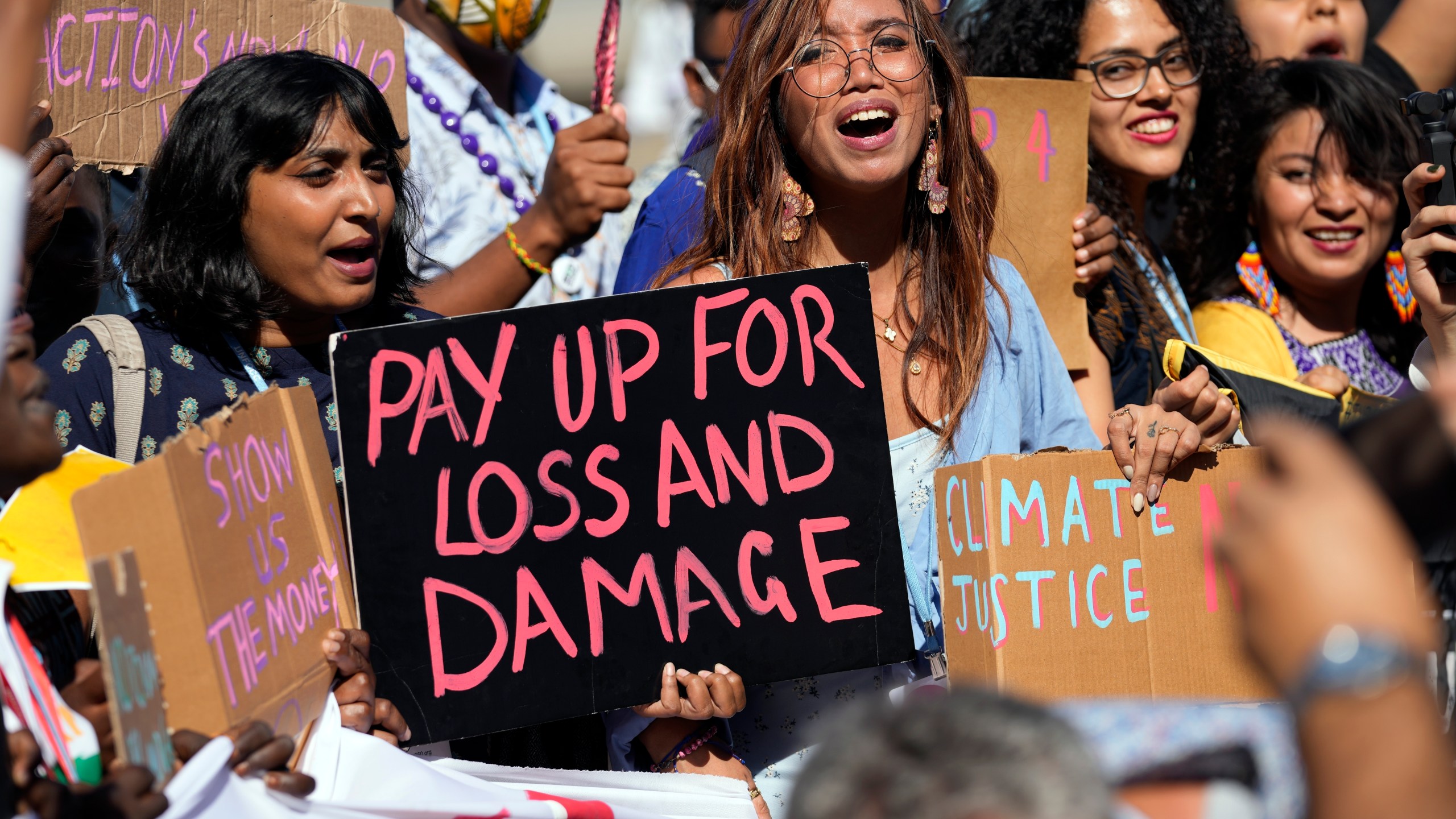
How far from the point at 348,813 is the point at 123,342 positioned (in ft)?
3.18

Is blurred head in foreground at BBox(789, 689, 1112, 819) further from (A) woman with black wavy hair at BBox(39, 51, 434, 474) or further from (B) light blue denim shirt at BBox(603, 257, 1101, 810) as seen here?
(A) woman with black wavy hair at BBox(39, 51, 434, 474)

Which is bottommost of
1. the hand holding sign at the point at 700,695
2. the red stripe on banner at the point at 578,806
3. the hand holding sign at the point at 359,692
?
the red stripe on banner at the point at 578,806

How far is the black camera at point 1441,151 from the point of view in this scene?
2656 millimetres

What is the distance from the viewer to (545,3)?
3668 mm

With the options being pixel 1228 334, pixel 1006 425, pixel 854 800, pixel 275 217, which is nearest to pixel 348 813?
pixel 854 800

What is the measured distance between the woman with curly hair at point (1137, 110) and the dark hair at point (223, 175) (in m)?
1.86

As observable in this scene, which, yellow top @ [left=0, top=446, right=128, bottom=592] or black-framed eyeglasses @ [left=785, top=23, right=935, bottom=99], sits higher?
black-framed eyeglasses @ [left=785, top=23, right=935, bottom=99]

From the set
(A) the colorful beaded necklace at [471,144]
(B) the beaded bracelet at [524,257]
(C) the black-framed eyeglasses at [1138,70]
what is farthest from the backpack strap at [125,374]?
(C) the black-framed eyeglasses at [1138,70]

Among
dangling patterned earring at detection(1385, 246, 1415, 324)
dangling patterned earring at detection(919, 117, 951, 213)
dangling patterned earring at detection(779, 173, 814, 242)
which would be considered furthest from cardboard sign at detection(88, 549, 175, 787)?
dangling patterned earring at detection(1385, 246, 1415, 324)

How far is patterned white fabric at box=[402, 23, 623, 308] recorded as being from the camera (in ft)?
11.5

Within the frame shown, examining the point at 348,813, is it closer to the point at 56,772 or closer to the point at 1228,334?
the point at 56,772

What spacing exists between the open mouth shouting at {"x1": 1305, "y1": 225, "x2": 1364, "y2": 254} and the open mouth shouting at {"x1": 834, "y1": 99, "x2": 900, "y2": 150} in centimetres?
149

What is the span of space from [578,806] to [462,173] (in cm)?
210

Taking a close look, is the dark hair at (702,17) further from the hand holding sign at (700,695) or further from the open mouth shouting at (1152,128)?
the hand holding sign at (700,695)
